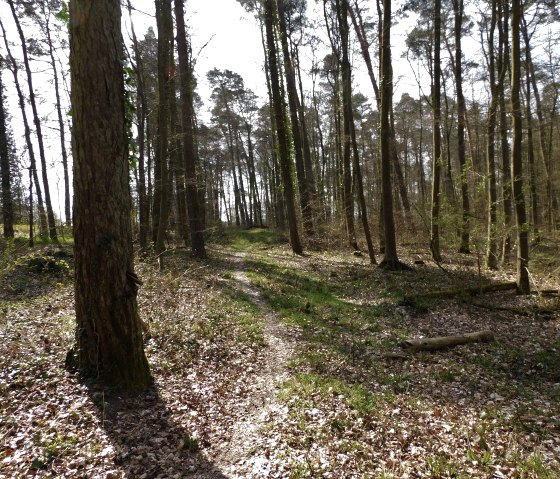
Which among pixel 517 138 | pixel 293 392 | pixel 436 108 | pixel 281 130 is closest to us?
pixel 293 392

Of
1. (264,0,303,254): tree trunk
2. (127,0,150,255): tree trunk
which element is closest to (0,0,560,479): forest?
(127,0,150,255): tree trunk

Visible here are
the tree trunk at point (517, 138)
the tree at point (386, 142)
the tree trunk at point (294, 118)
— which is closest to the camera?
the tree trunk at point (517, 138)

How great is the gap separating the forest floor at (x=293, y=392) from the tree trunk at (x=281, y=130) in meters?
8.41

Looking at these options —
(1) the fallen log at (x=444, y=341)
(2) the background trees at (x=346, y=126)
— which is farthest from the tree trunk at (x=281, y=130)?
(1) the fallen log at (x=444, y=341)

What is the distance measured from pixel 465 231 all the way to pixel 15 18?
1038 inches

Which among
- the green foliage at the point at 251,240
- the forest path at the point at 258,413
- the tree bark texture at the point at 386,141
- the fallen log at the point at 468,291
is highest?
the tree bark texture at the point at 386,141

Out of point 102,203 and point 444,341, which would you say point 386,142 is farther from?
point 102,203

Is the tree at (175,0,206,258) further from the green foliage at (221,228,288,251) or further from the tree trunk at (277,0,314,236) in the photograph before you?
the green foliage at (221,228,288,251)

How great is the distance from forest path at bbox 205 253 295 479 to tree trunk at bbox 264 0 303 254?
35.4 ft

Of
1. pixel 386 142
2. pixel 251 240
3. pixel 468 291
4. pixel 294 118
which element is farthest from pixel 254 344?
pixel 251 240

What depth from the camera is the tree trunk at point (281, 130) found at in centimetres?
1888

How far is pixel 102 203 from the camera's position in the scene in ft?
17.2

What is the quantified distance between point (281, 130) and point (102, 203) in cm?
1551

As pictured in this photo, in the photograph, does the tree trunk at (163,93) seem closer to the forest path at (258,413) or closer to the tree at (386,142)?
the forest path at (258,413)
